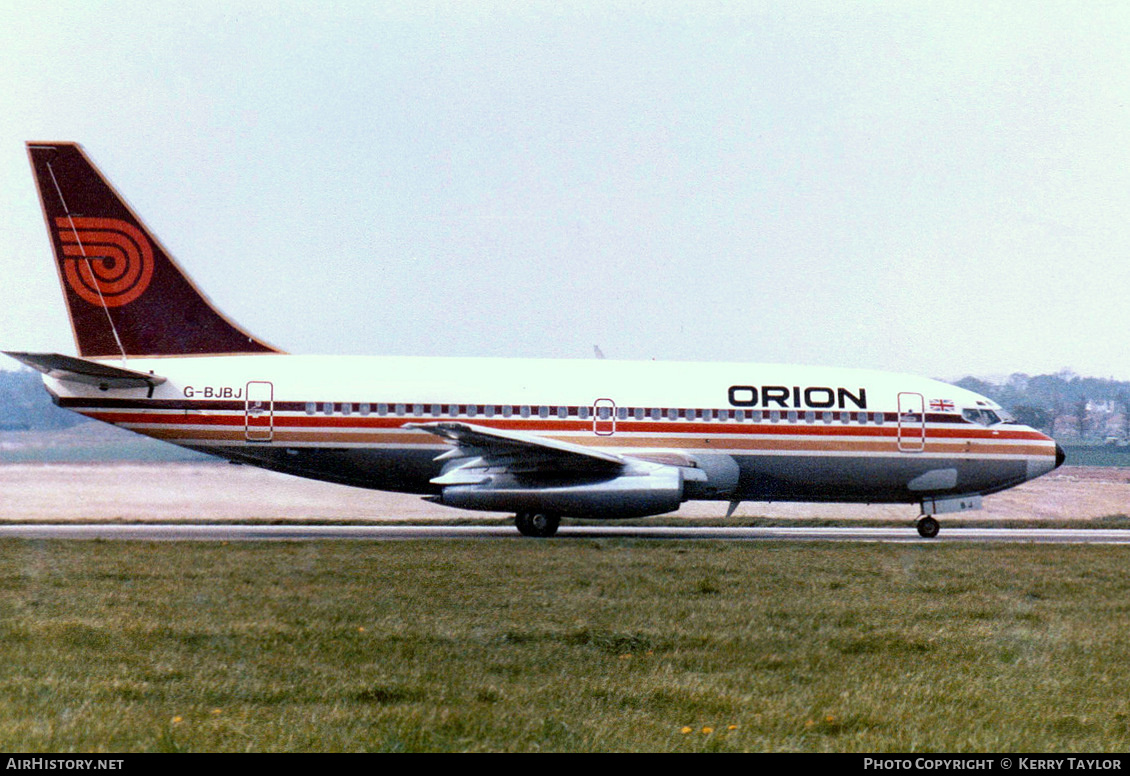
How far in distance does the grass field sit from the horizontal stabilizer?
6.93 metres

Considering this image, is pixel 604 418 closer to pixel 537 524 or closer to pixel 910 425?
pixel 537 524

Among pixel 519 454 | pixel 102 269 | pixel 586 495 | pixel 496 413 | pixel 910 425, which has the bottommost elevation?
pixel 586 495

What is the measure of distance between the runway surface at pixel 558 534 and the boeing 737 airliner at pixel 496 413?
0.84 m

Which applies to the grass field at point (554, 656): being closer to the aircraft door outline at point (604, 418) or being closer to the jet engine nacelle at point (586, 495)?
the jet engine nacelle at point (586, 495)

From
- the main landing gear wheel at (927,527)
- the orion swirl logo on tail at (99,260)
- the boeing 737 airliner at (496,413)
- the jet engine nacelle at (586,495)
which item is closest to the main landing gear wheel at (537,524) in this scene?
the boeing 737 airliner at (496,413)

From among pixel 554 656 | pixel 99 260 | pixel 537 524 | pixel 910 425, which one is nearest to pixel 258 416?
pixel 99 260

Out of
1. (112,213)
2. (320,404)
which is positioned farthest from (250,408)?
(112,213)

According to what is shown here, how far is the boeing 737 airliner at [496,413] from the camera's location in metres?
23.2

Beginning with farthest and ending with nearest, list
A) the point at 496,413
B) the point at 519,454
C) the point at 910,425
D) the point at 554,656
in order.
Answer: the point at 910,425 < the point at 496,413 < the point at 519,454 < the point at 554,656

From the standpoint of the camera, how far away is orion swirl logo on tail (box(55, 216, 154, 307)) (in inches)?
957

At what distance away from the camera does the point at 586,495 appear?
73.1 feet

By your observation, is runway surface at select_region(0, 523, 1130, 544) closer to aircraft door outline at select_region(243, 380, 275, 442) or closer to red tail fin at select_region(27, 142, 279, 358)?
aircraft door outline at select_region(243, 380, 275, 442)

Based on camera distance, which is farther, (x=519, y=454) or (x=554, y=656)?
(x=519, y=454)

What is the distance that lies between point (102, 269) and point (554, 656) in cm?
1885
